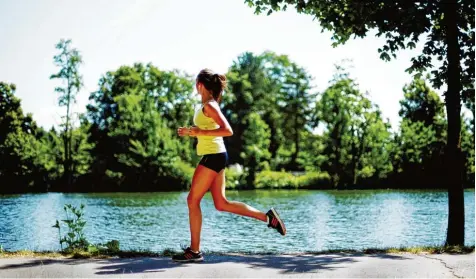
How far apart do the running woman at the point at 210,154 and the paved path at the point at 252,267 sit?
42 centimetres

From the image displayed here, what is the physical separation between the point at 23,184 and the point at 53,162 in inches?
161

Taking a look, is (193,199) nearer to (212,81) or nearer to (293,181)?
(212,81)

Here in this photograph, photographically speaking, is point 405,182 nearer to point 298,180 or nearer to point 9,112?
point 298,180

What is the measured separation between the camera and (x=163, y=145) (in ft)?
190

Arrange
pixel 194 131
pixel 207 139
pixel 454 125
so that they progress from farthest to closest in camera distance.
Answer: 1. pixel 454 125
2. pixel 207 139
3. pixel 194 131

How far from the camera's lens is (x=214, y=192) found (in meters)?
6.55

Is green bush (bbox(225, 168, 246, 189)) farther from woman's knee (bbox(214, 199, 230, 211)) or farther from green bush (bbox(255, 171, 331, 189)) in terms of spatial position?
woman's knee (bbox(214, 199, 230, 211))

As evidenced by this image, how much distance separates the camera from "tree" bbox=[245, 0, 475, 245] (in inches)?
379

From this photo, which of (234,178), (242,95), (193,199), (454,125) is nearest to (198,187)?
(193,199)

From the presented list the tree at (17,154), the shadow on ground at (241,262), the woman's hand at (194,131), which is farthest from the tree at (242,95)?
the woman's hand at (194,131)

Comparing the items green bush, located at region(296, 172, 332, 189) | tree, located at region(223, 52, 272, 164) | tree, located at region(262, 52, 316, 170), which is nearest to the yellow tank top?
green bush, located at region(296, 172, 332, 189)

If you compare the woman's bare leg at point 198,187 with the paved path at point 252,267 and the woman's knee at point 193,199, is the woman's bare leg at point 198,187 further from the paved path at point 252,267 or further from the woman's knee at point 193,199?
the paved path at point 252,267

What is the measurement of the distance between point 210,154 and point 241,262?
4.45 ft

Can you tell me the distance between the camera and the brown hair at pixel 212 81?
21.4 ft
